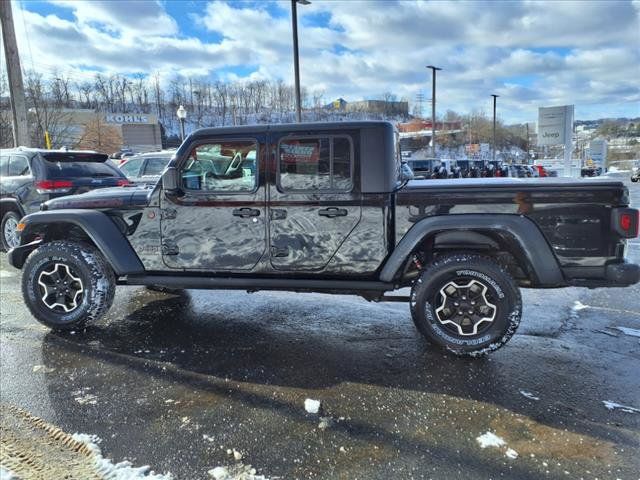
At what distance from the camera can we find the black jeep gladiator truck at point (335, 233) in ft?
11.7

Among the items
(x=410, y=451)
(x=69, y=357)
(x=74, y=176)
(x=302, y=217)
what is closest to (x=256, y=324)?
(x=302, y=217)

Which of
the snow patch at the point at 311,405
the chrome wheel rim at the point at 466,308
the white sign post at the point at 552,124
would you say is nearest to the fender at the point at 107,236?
the snow patch at the point at 311,405

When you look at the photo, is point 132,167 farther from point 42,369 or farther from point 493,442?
point 493,442

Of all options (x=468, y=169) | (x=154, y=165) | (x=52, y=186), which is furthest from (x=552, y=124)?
(x=52, y=186)

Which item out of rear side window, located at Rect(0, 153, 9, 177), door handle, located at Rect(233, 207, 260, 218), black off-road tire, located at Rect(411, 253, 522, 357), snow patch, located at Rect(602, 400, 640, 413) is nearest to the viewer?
snow patch, located at Rect(602, 400, 640, 413)

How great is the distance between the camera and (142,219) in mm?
4332

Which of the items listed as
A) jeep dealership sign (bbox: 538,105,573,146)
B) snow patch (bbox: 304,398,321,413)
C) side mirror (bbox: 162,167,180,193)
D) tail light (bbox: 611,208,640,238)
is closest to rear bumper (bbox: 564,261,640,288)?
tail light (bbox: 611,208,640,238)

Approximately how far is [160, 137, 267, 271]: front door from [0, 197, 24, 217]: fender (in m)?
5.69

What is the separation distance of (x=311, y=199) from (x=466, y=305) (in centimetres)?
151

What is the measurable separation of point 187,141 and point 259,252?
119cm

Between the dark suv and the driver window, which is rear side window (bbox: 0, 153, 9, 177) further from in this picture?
the driver window

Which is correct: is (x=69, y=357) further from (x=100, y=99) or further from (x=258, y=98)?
(x=258, y=98)

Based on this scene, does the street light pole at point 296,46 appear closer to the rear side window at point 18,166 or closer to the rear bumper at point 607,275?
the rear side window at point 18,166

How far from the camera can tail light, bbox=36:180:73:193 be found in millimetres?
8164
